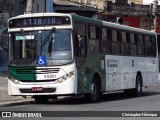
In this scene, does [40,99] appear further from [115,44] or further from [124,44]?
[124,44]

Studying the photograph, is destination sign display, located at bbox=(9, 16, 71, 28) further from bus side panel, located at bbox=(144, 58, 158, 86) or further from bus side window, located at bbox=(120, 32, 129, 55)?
bus side panel, located at bbox=(144, 58, 158, 86)

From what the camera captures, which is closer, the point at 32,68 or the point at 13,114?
the point at 13,114

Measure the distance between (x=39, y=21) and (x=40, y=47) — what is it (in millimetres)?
1009

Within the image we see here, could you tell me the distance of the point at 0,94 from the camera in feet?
72.4

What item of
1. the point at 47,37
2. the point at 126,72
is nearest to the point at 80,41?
the point at 47,37

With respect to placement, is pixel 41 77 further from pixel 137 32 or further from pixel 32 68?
pixel 137 32

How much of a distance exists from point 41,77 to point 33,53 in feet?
3.05

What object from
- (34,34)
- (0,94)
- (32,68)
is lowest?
(0,94)

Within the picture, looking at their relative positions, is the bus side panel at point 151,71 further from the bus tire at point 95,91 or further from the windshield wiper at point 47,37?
the windshield wiper at point 47,37

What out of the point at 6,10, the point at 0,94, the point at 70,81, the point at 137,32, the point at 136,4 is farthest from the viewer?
the point at 136,4

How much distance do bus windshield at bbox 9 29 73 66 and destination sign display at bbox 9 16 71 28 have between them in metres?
0.29

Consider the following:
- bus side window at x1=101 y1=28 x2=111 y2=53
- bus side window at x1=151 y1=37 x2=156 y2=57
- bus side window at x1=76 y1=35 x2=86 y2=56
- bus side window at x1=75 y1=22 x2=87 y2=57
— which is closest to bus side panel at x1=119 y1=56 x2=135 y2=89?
bus side window at x1=101 y1=28 x2=111 y2=53

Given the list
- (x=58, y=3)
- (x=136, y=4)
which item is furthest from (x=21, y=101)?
(x=136, y=4)

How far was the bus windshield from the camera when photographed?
1845 centimetres
